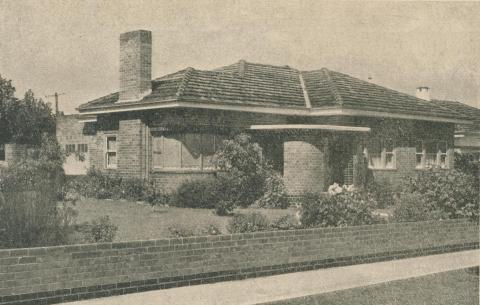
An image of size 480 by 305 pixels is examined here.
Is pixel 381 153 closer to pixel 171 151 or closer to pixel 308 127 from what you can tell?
pixel 308 127

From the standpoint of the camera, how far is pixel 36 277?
24.6 feet

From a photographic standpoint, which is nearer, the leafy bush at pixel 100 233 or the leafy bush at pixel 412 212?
the leafy bush at pixel 100 233

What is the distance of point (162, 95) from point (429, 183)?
Answer: 32.7 feet

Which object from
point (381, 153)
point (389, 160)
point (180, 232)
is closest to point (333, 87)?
point (381, 153)

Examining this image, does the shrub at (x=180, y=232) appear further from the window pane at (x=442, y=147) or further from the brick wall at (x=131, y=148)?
the window pane at (x=442, y=147)

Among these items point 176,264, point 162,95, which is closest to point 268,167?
point 162,95

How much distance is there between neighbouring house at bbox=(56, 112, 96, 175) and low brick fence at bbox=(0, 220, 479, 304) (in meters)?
21.4

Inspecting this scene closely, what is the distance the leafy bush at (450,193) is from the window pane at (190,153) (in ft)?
26.3

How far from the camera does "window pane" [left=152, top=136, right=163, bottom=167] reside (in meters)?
20.8

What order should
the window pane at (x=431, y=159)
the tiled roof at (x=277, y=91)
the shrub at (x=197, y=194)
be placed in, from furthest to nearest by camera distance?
1. the window pane at (x=431, y=159)
2. the tiled roof at (x=277, y=91)
3. the shrub at (x=197, y=194)

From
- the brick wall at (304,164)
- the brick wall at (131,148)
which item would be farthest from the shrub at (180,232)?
the brick wall at (131,148)

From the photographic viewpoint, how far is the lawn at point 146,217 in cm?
1148

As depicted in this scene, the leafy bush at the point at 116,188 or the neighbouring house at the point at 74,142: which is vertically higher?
the neighbouring house at the point at 74,142

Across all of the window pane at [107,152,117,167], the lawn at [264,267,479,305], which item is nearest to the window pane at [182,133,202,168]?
the window pane at [107,152,117,167]
